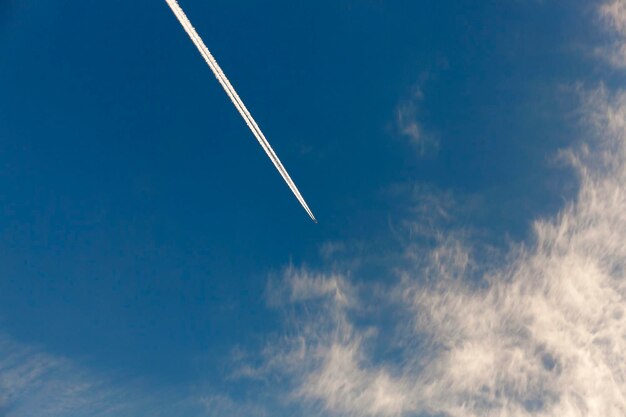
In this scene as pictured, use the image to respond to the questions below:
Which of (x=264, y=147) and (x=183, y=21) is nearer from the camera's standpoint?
(x=183, y=21)

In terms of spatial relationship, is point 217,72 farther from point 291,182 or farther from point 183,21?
point 291,182

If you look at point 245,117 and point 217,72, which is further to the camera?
point 245,117

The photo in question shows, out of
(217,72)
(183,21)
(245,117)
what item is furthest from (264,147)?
(183,21)

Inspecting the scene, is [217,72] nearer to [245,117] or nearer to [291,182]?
[245,117]

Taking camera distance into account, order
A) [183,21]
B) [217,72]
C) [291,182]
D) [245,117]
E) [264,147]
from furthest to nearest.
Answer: [291,182], [264,147], [245,117], [217,72], [183,21]

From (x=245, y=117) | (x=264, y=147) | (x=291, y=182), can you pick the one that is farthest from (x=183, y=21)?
(x=291, y=182)

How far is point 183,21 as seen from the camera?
47.0 metres

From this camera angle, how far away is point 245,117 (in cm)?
5962

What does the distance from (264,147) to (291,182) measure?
873 centimetres

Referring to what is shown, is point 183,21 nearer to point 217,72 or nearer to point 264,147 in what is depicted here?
point 217,72

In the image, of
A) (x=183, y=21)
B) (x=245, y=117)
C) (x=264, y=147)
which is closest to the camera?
(x=183, y=21)

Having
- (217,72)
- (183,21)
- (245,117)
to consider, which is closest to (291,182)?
(245,117)

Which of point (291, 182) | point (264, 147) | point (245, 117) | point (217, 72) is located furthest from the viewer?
point (291, 182)

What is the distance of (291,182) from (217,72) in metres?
23.6
